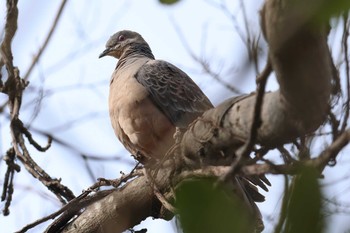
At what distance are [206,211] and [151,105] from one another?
3.57 metres

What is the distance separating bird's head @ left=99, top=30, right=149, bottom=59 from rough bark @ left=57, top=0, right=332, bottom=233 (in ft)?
10.3

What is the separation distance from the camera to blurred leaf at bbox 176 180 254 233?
1.11 metres

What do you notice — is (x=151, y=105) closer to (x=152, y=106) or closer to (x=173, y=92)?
(x=152, y=106)

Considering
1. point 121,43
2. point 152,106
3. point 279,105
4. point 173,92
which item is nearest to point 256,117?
point 279,105

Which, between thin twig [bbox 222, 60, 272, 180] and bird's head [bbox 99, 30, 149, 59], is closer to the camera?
thin twig [bbox 222, 60, 272, 180]

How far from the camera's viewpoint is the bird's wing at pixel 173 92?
473 cm

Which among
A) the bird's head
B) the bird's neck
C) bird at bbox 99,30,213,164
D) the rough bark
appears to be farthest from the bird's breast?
the bird's head

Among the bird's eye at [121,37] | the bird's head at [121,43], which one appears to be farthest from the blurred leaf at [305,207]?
the bird's eye at [121,37]

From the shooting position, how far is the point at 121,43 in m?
6.58

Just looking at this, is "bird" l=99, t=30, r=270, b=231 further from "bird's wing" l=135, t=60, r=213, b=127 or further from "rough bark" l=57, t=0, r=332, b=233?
"rough bark" l=57, t=0, r=332, b=233

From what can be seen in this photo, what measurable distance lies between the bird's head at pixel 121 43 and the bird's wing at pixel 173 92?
116 centimetres

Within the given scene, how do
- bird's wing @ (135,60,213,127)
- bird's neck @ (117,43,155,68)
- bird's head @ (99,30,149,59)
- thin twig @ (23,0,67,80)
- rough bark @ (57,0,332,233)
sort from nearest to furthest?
rough bark @ (57,0,332,233) → thin twig @ (23,0,67,80) → bird's wing @ (135,60,213,127) → bird's neck @ (117,43,155,68) → bird's head @ (99,30,149,59)

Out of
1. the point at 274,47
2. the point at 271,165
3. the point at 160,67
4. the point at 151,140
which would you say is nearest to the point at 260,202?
the point at 151,140

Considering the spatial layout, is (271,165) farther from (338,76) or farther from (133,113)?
(133,113)
